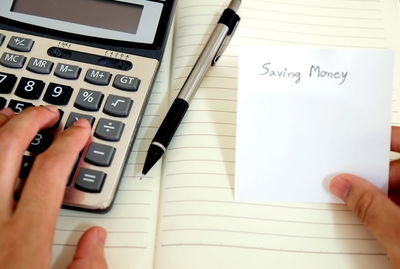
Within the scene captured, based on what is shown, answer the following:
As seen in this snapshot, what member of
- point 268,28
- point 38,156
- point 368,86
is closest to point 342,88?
point 368,86

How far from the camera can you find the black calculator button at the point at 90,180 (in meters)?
0.29

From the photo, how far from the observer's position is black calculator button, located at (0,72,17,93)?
321 millimetres

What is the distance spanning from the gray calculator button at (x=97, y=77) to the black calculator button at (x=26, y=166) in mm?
79

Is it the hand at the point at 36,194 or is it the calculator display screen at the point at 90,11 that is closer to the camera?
the hand at the point at 36,194

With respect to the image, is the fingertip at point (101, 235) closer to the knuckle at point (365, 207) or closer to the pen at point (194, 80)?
the pen at point (194, 80)

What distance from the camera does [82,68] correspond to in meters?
0.34

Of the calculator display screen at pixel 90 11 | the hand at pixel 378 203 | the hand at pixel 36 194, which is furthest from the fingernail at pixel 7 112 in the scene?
the hand at pixel 378 203

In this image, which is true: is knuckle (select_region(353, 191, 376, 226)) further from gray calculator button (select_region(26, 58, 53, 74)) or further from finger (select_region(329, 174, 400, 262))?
gray calculator button (select_region(26, 58, 53, 74))

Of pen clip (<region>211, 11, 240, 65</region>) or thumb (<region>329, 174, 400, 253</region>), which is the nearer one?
thumb (<region>329, 174, 400, 253</region>)

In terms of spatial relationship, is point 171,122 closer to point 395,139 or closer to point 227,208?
point 227,208

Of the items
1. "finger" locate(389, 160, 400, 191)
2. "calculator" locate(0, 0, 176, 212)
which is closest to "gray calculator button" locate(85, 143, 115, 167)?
"calculator" locate(0, 0, 176, 212)

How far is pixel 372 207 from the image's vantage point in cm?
29

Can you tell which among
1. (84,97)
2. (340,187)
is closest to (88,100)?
(84,97)

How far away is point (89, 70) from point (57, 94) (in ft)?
0.11
